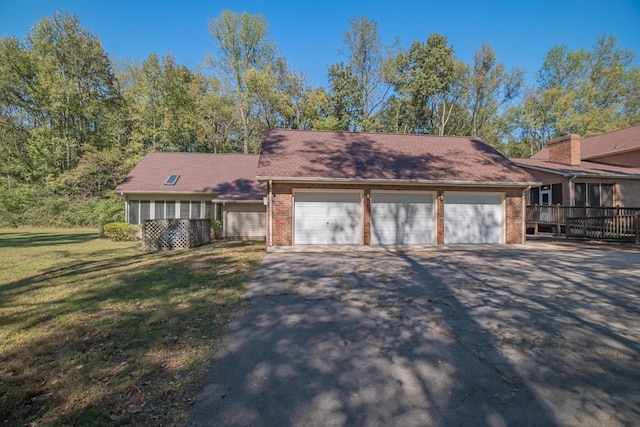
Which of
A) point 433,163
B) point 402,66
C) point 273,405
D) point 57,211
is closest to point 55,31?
point 57,211

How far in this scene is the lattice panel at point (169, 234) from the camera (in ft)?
41.1

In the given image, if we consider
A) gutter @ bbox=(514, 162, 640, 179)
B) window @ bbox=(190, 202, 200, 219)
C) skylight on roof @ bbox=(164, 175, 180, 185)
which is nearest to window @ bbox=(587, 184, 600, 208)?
gutter @ bbox=(514, 162, 640, 179)

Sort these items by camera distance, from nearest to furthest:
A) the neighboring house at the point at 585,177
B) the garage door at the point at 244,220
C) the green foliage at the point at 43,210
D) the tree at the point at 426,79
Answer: the garage door at the point at 244,220 < the neighboring house at the point at 585,177 < the green foliage at the point at 43,210 < the tree at the point at 426,79

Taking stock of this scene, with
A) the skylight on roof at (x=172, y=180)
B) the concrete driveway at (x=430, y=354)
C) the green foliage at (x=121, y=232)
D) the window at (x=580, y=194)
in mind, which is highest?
the skylight on roof at (x=172, y=180)

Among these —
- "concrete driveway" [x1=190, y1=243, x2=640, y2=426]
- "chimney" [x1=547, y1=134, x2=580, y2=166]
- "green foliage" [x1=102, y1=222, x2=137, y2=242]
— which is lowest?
"concrete driveway" [x1=190, y1=243, x2=640, y2=426]

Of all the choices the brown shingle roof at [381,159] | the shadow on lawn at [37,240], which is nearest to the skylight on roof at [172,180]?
the shadow on lawn at [37,240]

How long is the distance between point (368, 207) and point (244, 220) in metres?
7.23

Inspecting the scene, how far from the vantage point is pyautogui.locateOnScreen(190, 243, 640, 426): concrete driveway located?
2.58 m

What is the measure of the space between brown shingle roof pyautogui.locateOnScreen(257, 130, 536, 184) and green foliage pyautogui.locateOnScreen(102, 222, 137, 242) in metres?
7.68

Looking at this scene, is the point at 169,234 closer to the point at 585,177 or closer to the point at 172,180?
the point at 172,180

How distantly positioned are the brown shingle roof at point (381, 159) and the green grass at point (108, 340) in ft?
19.7

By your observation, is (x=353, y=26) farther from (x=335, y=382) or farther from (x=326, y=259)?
(x=335, y=382)

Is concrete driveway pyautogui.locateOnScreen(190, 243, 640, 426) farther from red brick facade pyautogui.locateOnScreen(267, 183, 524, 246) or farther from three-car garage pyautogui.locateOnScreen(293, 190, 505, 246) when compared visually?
three-car garage pyautogui.locateOnScreen(293, 190, 505, 246)

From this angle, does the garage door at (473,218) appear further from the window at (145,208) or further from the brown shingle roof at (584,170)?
the window at (145,208)
